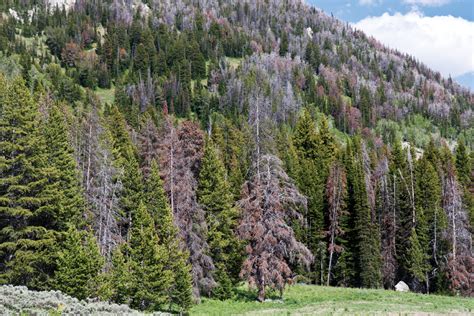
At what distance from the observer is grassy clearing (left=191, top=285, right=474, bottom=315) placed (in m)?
29.2

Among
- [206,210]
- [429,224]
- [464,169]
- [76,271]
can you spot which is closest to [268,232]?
[206,210]

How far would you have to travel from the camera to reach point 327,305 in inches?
1299

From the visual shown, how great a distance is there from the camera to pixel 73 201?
35812mm

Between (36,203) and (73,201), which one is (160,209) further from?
(36,203)

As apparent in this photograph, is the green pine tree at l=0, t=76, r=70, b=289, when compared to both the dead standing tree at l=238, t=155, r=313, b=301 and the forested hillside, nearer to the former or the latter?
the forested hillside

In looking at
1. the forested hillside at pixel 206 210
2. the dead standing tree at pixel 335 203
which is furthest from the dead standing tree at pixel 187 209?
the dead standing tree at pixel 335 203

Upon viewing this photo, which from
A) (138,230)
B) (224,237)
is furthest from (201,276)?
(138,230)

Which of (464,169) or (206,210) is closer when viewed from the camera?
(206,210)

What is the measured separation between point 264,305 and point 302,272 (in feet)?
64.7

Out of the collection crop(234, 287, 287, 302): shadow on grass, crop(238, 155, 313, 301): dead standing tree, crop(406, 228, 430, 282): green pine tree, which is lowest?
crop(234, 287, 287, 302): shadow on grass

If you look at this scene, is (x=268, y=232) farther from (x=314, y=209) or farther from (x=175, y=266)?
(x=314, y=209)

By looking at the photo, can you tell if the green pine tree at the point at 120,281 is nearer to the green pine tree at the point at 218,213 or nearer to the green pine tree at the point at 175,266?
the green pine tree at the point at 175,266

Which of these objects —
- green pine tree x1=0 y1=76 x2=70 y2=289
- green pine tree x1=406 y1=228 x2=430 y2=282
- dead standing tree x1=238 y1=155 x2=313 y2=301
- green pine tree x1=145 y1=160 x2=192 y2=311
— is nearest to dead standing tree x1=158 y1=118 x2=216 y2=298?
green pine tree x1=145 y1=160 x2=192 y2=311

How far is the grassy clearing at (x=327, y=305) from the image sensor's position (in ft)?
95.8
